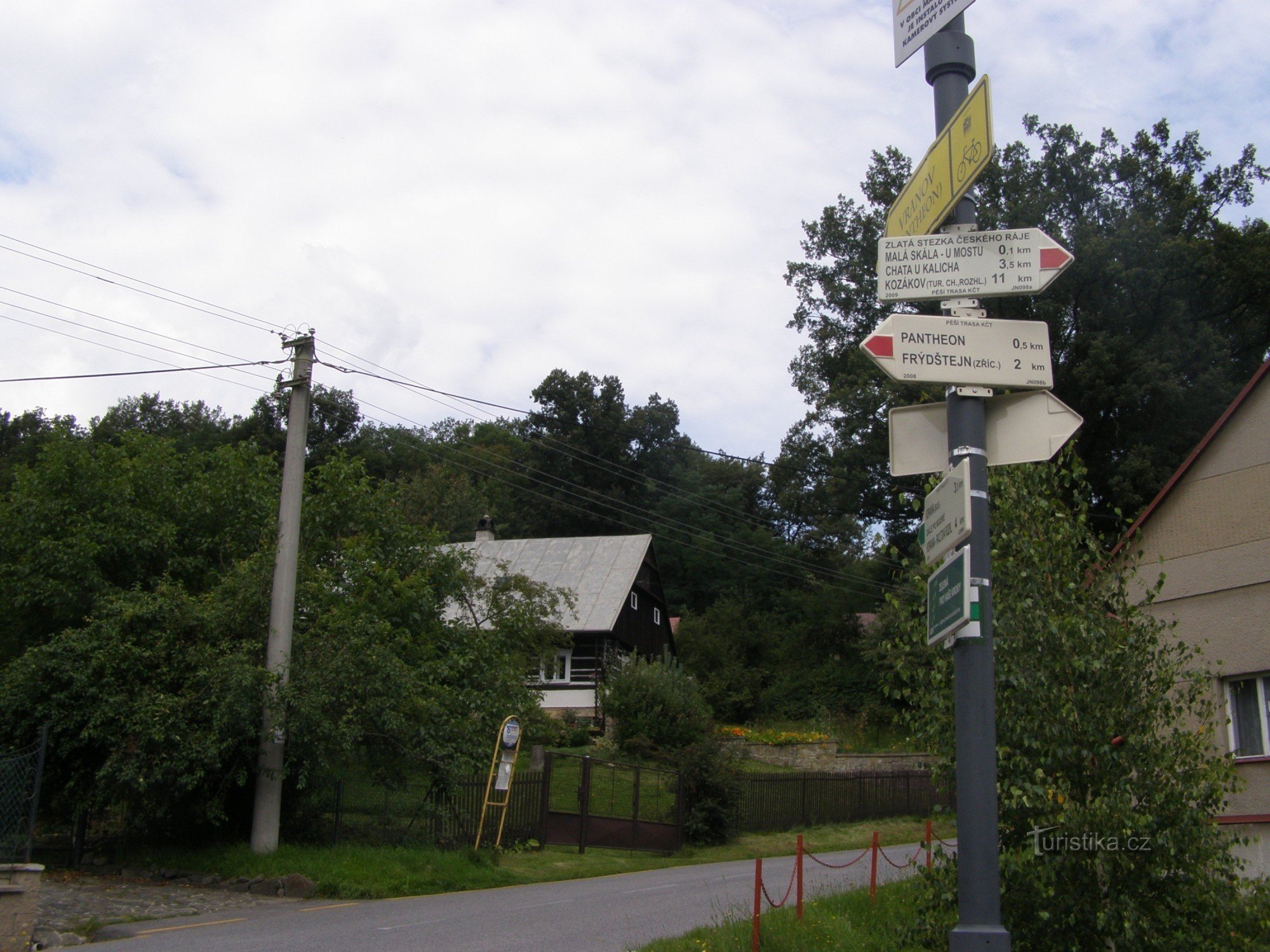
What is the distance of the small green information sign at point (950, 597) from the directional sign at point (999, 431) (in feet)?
1.64

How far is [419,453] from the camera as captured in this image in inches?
2832

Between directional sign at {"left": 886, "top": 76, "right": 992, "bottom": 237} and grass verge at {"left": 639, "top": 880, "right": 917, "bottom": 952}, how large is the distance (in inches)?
189

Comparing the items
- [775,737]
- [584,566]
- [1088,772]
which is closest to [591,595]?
[584,566]

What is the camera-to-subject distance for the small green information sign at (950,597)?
14.5 ft

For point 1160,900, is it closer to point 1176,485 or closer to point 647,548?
point 1176,485

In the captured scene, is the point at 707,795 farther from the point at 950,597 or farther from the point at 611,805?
the point at 950,597

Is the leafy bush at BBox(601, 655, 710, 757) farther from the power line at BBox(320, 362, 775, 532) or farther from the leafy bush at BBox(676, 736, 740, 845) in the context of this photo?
the power line at BBox(320, 362, 775, 532)

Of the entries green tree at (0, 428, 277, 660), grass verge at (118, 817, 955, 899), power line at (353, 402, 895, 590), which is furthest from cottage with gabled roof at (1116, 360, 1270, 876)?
power line at (353, 402, 895, 590)

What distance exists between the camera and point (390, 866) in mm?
15930

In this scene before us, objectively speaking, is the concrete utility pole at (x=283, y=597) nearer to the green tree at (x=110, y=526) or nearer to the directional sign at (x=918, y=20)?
the green tree at (x=110, y=526)

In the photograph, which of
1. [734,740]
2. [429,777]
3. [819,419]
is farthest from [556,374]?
[429,777]

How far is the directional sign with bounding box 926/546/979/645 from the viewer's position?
440 centimetres

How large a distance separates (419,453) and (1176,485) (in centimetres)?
6202

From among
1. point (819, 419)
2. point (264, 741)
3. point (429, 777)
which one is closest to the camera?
point (264, 741)
